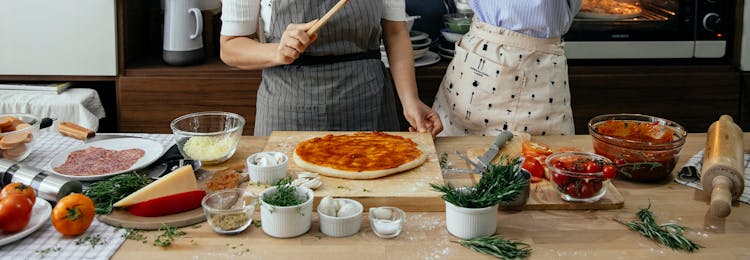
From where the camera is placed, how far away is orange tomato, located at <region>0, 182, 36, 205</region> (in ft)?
4.63

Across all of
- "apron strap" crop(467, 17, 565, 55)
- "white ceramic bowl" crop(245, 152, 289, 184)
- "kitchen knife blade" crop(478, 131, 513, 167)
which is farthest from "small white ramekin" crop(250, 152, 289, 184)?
"apron strap" crop(467, 17, 565, 55)

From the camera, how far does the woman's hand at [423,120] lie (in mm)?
1997

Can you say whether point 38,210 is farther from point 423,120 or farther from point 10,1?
point 10,1

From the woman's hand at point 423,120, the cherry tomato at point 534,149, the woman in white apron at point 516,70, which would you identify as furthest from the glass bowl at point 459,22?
the cherry tomato at point 534,149

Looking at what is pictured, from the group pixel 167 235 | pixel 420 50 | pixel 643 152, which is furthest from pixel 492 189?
pixel 420 50

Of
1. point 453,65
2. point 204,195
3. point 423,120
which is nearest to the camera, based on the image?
point 204,195

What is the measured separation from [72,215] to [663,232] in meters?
1.03

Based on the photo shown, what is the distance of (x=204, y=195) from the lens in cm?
153

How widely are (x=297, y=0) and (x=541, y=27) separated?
0.66 meters

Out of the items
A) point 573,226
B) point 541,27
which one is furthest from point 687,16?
point 573,226

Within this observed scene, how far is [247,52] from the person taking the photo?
6.64ft

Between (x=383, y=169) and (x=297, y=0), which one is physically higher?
(x=297, y=0)

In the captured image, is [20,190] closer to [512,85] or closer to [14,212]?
[14,212]

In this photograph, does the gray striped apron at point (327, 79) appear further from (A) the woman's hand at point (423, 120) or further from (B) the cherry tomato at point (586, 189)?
(B) the cherry tomato at point (586, 189)
